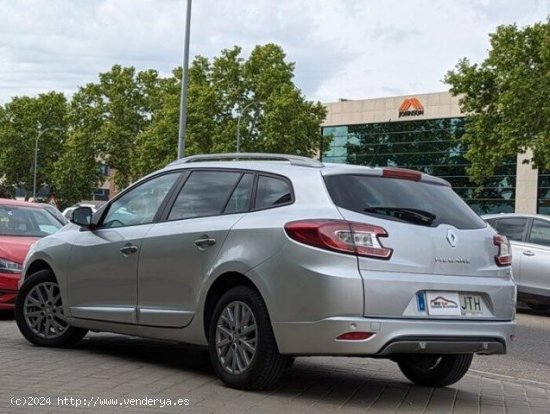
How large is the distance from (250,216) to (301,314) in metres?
0.92

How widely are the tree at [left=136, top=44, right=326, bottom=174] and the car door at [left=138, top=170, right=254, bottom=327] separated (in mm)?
46453

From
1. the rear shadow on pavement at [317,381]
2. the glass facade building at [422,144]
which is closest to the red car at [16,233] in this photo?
the rear shadow on pavement at [317,381]

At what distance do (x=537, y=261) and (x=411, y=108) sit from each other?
2356 inches

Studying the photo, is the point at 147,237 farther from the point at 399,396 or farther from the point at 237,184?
the point at 399,396

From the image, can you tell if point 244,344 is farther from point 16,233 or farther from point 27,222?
point 27,222

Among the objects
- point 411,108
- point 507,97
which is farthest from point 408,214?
point 411,108

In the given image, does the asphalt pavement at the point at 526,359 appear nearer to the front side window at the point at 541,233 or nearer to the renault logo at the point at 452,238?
the front side window at the point at 541,233

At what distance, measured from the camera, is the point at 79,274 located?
7547 mm

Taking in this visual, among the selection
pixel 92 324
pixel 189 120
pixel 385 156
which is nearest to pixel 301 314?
pixel 92 324

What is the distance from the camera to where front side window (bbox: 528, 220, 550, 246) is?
47.4 feet

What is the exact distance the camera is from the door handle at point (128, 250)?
703 cm

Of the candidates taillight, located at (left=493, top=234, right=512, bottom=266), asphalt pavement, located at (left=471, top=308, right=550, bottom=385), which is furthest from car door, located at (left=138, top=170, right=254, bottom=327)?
asphalt pavement, located at (left=471, top=308, right=550, bottom=385)

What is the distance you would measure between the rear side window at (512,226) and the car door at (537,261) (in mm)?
175

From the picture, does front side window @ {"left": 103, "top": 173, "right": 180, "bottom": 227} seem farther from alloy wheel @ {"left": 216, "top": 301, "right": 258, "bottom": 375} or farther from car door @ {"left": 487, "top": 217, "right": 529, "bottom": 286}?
car door @ {"left": 487, "top": 217, "right": 529, "bottom": 286}
